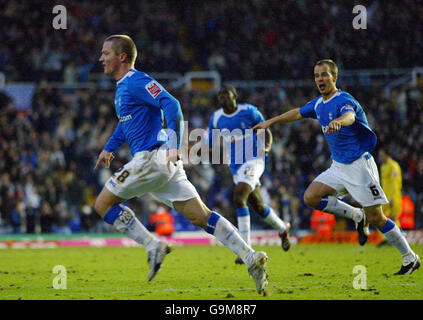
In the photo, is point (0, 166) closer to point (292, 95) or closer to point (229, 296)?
point (292, 95)

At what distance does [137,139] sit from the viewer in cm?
737

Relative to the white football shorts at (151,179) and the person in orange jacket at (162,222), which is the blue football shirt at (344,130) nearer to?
the white football shorts at (151,179)

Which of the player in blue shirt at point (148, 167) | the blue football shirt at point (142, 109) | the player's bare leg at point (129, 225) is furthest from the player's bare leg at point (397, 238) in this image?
the blue football shirt at point (142, 109)

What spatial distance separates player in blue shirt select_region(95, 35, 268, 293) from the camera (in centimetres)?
717

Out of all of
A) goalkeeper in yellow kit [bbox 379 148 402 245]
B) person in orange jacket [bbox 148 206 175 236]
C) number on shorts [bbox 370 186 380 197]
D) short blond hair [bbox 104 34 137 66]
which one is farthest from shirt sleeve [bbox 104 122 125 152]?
person in orange jacket [bbox 148 206 175 236]

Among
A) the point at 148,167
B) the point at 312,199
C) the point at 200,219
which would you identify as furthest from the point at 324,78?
the point at 148,167

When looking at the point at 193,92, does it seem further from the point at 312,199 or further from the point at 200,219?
the point at 200,219

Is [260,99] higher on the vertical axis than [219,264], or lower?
higher

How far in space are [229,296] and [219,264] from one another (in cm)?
434

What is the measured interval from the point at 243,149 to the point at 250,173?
1.78ft

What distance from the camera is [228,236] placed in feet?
23.6

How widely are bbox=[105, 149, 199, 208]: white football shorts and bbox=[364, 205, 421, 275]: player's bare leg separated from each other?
2.69 metres

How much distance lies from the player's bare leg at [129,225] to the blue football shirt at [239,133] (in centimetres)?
480

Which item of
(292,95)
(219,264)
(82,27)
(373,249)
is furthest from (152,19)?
(219,264)
